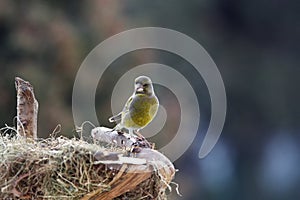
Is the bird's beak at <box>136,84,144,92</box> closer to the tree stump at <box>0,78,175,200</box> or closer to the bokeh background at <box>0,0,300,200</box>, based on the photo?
the tree stump at <box>0,78,175,200</box>

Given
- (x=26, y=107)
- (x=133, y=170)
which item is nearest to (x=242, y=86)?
(x=26, y=107)

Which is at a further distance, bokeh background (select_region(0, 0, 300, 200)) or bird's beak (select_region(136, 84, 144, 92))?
bokeh background (select_region(0, 0, 300, 200))

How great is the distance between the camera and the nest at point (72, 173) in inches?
37.4

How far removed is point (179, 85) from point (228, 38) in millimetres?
2343

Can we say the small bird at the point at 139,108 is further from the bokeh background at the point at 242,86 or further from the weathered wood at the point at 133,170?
the bokeh background at the point at 242,86

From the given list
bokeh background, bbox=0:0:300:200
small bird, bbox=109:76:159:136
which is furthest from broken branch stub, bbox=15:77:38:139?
bokeh background, bbox=0:0:300:200

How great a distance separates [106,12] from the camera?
3.93m

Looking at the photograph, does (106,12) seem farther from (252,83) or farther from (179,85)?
(252,83)

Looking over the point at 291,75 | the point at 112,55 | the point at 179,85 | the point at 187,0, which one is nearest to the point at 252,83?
the point at 291,75

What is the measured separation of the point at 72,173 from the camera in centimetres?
95

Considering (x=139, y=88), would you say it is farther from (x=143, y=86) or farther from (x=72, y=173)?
(x=72, y=173)

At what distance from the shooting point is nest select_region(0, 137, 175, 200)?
950 millimetres

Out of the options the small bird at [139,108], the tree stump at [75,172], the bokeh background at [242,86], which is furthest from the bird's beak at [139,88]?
the bokeh background at [242,86]

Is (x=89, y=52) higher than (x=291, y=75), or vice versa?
(x=291, y=75)
